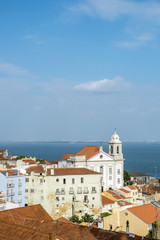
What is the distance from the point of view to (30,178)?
45.7 metres

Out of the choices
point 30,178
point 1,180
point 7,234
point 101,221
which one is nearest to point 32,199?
point 30,178

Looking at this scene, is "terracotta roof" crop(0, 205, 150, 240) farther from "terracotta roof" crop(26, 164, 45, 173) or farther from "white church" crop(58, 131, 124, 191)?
"white church" crop(58, 131, 124, 191)

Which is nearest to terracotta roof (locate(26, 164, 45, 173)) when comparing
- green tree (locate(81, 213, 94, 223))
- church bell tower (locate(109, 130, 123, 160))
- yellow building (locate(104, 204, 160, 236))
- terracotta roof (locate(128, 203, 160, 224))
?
Result: green tree (locate(81, 213, 94, 223))

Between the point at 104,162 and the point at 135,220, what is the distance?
35438 mm

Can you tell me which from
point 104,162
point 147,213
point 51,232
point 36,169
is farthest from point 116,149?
point 51,232

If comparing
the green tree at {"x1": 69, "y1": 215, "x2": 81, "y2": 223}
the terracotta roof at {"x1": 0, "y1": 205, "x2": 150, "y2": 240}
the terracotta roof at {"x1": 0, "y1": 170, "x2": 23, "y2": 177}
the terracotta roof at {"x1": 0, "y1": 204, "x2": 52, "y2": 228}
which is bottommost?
the green tree at {"x1": 69, "y1": 215, "x2": 81, "y2": 223}

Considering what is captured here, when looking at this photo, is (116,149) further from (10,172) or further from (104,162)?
(10,172)

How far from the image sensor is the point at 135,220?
31.8m

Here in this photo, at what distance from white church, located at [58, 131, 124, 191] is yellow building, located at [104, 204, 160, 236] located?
3086 cm

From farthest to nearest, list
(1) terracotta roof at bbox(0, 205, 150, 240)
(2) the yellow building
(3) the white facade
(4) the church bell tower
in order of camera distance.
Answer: (4) the church bell tower → (3) the white facade → (2) the yellow building → (1) terracotta roof at bbox(0, 205, 150, 240)

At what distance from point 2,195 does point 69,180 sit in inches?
400

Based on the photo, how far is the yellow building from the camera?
30906 mm

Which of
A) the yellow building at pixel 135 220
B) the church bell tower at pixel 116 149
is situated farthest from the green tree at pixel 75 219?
the church bell tower at pixel 116 149

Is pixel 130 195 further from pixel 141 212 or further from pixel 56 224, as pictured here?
pixel 56 224
